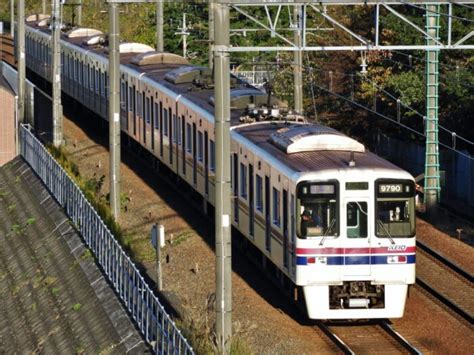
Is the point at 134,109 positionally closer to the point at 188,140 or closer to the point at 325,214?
the point at 188,140

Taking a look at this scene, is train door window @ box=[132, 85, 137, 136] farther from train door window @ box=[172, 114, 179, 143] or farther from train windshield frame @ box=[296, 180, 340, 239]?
train windshield frame @ box=[296, 180, 340, 239]

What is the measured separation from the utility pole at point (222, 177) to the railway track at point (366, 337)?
1689mm

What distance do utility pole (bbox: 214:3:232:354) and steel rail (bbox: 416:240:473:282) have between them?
6.27m

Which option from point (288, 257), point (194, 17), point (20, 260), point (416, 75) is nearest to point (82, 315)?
point (288, 257)

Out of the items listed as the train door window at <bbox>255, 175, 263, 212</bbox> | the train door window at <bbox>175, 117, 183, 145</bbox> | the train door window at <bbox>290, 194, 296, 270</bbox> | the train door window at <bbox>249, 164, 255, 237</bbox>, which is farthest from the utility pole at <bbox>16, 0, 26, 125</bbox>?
the train door window at <bbox>290, 194, 296, 270</bbox>

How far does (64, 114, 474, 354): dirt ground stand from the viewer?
1573 centimetres

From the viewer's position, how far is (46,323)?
18.5 metres

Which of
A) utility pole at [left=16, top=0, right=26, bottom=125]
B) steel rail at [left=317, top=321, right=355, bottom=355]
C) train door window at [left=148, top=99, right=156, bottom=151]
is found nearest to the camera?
steel rail at [left=317, top=321, right=355, bottom=355]

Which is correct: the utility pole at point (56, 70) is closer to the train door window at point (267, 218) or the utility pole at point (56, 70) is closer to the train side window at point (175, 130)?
the train side window at point (175, 130)

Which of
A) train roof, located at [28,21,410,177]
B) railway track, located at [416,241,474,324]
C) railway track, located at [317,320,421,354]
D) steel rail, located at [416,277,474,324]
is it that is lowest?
railway track, located at [416,241,474,324]

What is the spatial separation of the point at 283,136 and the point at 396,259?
2.78 meters

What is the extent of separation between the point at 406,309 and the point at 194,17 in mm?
38076

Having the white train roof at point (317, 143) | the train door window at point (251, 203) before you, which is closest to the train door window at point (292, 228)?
the white train roof at point (317, 143)

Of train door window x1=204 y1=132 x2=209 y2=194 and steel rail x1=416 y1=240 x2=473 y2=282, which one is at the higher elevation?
train door window x1=204 y1=132 x2=209 y2=194
